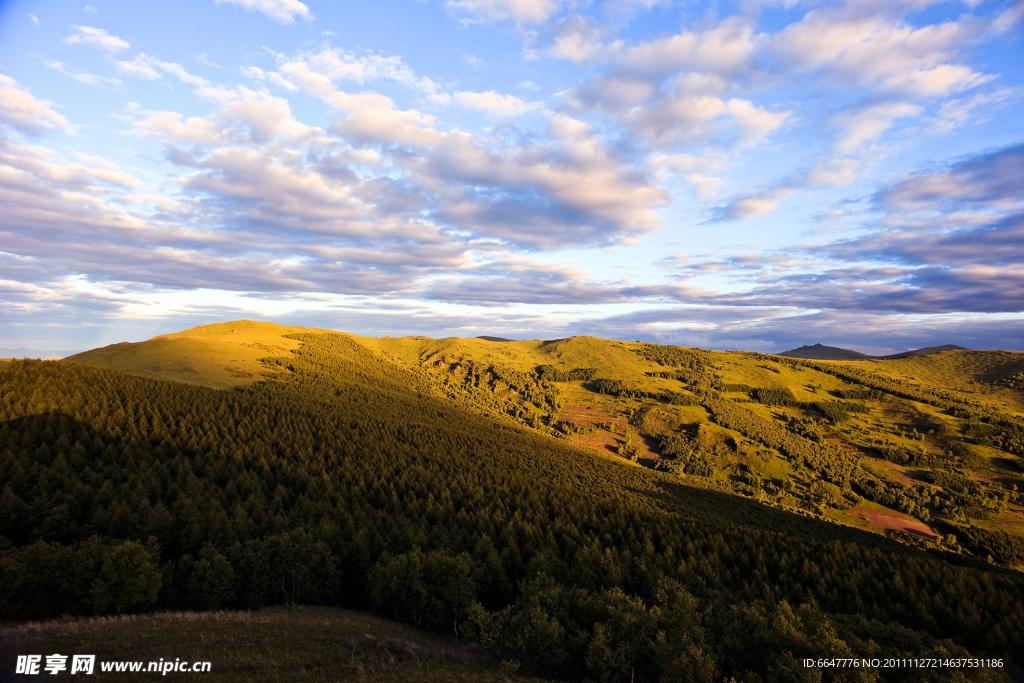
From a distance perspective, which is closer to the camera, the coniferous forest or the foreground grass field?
the foreground grass field

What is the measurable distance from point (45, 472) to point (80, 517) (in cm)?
2256

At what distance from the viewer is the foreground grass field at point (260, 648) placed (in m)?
40.2

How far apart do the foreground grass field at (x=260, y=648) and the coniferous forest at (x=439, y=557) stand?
370 inches

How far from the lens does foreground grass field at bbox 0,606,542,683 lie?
4016 centimetres

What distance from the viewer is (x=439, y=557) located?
78.6m

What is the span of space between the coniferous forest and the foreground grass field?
9399mm

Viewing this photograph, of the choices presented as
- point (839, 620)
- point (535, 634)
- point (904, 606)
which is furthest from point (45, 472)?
point (904, 606)

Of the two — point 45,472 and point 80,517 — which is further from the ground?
point 45,472

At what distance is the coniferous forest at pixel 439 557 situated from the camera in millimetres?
58406

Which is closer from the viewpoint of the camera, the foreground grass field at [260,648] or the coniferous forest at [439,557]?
the foreground grass field at [260,648]

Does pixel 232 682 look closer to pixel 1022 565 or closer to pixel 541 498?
pixel 541 498

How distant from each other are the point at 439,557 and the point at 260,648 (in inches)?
1391

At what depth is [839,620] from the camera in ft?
261

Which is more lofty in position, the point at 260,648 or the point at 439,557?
the point at 260,648
